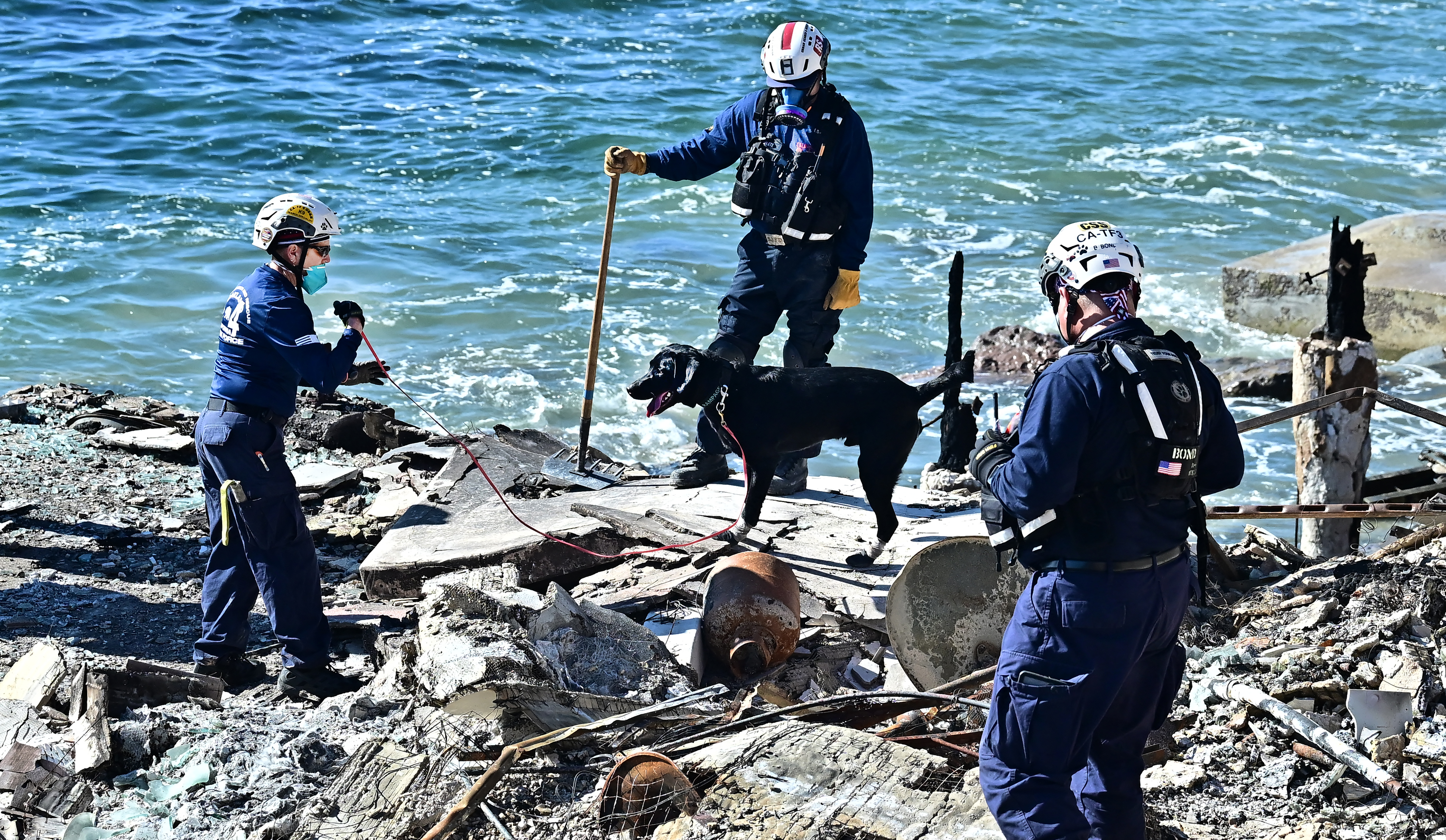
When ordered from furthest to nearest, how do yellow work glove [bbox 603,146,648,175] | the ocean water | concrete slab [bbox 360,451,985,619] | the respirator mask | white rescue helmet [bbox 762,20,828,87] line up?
1. the ocean water
2. yellow work glove [bbox 603,146,648,175]
3. the respirator mask
4. white rescue helmet [bbox 762,20,828,87]
5. concrete slab [bbox 360,451,985,619]

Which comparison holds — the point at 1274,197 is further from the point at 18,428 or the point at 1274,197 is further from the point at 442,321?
the point at 18,428

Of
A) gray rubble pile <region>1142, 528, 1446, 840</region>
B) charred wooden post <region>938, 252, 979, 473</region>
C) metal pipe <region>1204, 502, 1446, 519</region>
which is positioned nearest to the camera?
gray rubble pile <region>1142, 528, 1446, 840</region>

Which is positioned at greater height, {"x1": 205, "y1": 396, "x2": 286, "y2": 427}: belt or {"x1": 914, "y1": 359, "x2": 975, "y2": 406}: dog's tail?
{"x1": 205, "y1": 396, "x2": 286, "y2": 427}: belt

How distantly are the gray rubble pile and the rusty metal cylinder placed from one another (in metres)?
1.56

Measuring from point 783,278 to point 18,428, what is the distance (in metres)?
5.89

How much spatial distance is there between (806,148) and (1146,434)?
13.0 feet

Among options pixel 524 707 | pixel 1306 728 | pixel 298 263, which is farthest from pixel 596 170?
pixel 1306 728

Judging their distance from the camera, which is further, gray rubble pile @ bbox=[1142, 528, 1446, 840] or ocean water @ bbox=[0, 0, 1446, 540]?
ocean water @ bbox=[0, 0, 1446, 540]

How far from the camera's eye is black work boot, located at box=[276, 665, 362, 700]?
570 centimetres

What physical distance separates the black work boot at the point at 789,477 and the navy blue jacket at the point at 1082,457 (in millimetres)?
4026

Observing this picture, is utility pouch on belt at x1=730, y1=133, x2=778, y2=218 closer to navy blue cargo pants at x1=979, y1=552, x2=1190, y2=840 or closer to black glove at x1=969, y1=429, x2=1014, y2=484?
black glove at x1=969, y1=429, x2=1014, y2=484

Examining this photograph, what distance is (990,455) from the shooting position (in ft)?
12.6

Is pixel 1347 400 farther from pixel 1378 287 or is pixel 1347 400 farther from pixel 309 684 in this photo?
pixel 1378 287

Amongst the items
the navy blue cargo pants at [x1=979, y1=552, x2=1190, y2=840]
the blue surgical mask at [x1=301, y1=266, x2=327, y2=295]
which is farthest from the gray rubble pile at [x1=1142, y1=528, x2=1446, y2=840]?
the blue surgical mask at [x1=301, y1=266, x2=327, y2=295]
